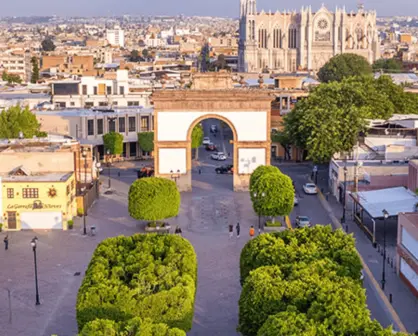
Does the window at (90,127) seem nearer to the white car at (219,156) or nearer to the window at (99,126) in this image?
the window at (99,126)

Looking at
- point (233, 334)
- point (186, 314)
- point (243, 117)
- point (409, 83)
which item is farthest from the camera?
point (409, 83)

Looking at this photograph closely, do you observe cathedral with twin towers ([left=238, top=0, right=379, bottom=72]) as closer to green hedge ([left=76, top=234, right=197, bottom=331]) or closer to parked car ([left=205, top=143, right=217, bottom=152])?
parked car ([left=205, top=143, right=217, bottom=152])

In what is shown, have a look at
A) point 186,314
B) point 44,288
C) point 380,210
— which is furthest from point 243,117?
point 186,314

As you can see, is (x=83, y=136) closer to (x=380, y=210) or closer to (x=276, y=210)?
(x=276, y=210)

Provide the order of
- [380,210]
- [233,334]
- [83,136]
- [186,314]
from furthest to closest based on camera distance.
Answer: [83,136]
[380,210]
[233,334]
[186,314]

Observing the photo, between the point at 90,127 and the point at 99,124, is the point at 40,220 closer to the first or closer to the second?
the point at 90,127

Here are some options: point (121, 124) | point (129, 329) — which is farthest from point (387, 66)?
point (129, 329)
